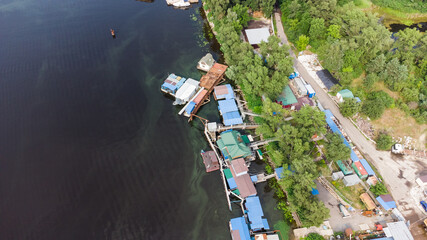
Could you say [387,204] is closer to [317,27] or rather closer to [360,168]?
[360,168]

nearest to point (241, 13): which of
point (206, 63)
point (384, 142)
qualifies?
point (206, 63)

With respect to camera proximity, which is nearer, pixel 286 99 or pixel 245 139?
pixel 245 139

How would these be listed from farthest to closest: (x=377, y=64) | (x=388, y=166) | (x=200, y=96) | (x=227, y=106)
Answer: (x=200, y=96) < (x=377, y=64) < (x=227, y=106) < (x=388, y=166)

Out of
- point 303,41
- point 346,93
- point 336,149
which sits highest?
point 303,41

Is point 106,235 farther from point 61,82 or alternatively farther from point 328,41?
point 328,41

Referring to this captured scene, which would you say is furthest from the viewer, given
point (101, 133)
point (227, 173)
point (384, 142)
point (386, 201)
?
point (101, 133)

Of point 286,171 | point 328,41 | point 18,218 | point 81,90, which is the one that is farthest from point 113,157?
point 328,41

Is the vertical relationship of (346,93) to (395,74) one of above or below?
below
